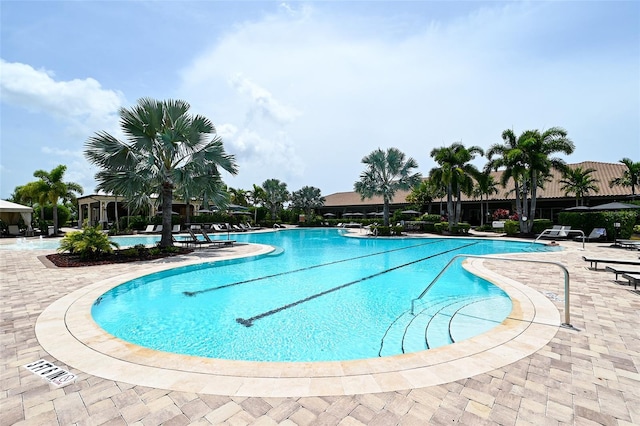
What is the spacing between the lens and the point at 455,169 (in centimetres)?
2517

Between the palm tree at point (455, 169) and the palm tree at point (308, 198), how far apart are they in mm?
19173

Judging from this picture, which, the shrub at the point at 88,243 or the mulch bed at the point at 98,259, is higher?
the shrub at the point at 88,243

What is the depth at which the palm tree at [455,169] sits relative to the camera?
24.9 meters

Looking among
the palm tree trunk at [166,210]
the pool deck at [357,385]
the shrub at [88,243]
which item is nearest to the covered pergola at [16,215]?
the shrub at [88,243]

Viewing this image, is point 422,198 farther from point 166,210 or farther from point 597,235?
point 166,210

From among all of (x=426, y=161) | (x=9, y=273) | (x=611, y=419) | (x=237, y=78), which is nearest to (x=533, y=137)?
(x=426, y=161)

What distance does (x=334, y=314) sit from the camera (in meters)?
6.34

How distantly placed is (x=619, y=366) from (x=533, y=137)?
2407cm

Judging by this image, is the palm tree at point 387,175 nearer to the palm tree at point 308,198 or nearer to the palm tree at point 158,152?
the palm tree at point 158,152

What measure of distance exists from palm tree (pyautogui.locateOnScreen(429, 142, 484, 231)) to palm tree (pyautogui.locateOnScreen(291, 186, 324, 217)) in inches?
755

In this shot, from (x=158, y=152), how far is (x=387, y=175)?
1846 centimetres

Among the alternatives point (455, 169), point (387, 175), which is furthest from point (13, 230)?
point (455, 169)

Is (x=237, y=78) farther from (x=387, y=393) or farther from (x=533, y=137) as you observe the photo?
(x=533, y=137)

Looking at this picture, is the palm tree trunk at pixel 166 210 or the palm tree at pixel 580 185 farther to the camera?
the palm tree at pixel 580 185
